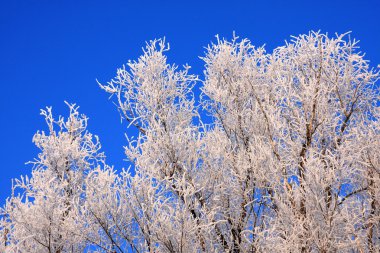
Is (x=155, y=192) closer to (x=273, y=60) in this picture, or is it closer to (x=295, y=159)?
(x=295, y=159)

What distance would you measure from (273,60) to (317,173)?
4.76 metres

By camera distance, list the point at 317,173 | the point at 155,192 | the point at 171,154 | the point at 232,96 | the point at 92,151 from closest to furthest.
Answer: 1. the point at 317,173
2. the point at 155,192
3. the point at 171,154
4. the point at 232,96
5. the point at 92,151

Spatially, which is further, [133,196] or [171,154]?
→ [171,154]

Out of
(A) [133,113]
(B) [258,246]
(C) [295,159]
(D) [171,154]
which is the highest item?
(A) [133,113]

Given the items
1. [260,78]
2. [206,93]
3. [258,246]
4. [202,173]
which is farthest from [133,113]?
[258,246]

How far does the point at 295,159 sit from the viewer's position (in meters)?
7.59

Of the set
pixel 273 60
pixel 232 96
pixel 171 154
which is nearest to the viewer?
pixel 171 154

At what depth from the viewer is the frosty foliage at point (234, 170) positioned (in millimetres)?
6695

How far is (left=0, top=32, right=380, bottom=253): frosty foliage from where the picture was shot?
6.70m

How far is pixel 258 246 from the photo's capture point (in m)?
7.16

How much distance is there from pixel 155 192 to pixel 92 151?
15.1 ft

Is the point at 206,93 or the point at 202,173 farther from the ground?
the point at 206,93

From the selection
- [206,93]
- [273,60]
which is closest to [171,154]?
[206,93]

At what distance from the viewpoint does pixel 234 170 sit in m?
8.29
